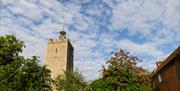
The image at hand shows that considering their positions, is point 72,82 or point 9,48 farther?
point 72,82

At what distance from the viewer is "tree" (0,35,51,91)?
108 feet

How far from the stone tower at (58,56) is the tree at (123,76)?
32447mm

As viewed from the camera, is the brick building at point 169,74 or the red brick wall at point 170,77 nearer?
the brick building at point 169,74

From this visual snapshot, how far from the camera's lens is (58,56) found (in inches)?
2680

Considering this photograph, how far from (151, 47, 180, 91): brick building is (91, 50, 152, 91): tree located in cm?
187

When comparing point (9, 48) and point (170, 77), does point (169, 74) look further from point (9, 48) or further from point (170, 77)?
point (9, 48)

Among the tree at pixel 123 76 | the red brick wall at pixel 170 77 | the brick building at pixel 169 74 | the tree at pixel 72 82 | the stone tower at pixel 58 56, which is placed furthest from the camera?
the stone tower at pixel 58 56

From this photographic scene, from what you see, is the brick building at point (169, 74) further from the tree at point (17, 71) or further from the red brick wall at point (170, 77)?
A: the tree at point (17, 71)

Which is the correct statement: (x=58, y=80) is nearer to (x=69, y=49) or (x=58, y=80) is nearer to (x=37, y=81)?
(x=37, y=81)

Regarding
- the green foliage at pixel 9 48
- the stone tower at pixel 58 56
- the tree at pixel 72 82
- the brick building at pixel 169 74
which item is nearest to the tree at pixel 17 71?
the green foliage at pixel 9 48

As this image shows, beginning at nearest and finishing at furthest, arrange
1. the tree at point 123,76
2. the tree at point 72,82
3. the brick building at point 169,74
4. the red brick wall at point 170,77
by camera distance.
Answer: the brick building at point 169,74 → the red brick wall at point 170,77 → the tree at point 123,76 → the tree at point 72,82

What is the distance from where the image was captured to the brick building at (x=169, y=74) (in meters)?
27.2

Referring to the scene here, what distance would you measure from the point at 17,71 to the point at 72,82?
14.3m

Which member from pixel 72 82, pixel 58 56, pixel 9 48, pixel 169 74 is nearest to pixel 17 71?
pixel 9 48
